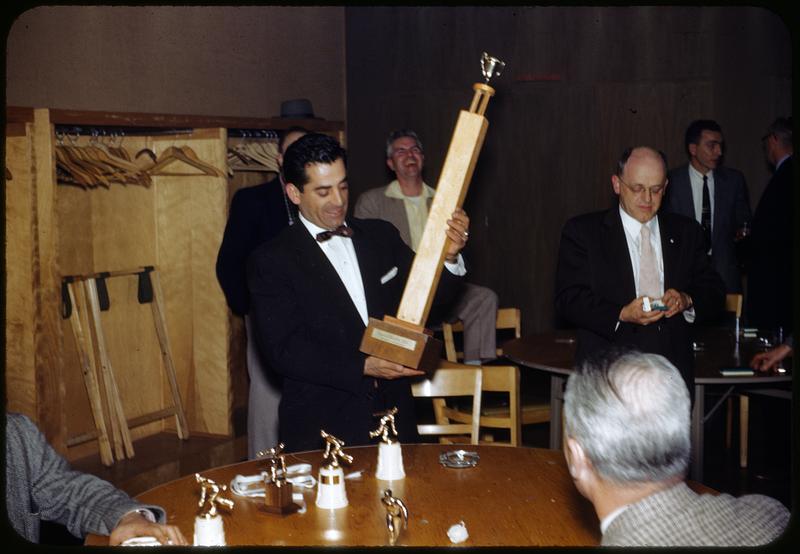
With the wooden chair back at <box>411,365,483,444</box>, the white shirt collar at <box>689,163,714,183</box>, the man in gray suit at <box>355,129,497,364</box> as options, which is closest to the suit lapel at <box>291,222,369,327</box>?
the wooden chair back at <box>411,365,483,444</box>

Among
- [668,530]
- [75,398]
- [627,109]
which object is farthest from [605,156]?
[668,530]

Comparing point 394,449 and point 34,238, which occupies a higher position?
point 34,238

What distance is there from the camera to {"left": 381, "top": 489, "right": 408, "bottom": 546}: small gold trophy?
2393mm

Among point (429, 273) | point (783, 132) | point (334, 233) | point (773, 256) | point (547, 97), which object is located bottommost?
point (773, 256)

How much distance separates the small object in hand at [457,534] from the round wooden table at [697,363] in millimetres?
2317

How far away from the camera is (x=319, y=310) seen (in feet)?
11.1

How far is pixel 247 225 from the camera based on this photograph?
5.09m

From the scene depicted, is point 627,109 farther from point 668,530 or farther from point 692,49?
point 668,530

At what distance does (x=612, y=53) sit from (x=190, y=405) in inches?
179

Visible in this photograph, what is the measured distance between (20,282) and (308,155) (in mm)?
2257

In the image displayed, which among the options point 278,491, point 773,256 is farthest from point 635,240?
point 773,256

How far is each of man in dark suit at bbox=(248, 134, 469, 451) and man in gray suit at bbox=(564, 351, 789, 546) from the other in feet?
4.50

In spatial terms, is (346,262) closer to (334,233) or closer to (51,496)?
(334,233)

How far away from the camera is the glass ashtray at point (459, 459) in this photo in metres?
3.05
